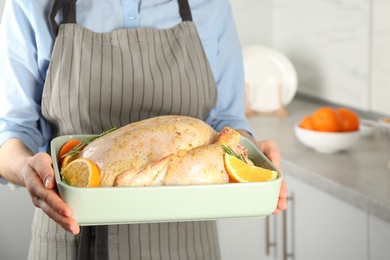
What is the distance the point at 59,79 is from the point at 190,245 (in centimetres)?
43

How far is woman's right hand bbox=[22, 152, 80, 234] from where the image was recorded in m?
1.01

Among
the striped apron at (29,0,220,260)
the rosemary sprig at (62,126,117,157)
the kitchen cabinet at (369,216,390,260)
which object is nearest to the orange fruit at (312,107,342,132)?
the kitchen cabinet at (369,216,390,260)

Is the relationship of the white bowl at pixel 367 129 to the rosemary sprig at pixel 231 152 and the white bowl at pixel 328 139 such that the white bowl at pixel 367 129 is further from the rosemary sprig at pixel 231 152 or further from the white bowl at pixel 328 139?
the rosemary sprig at pixel 231 152

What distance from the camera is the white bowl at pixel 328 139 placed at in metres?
2.16

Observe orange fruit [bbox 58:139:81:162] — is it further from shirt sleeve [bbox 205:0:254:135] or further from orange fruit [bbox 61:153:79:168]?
shirt sleeve [bbox 205:0:254:135]

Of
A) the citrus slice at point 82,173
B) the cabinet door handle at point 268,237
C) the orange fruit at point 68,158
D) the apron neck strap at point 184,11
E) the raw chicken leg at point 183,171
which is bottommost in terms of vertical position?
the cabinet door handle at point 268,237

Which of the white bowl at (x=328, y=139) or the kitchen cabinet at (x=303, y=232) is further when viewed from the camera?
the white bowl at (x=328, y=139)

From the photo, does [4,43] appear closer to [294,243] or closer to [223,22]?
[223,22]

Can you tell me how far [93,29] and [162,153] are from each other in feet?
1.55

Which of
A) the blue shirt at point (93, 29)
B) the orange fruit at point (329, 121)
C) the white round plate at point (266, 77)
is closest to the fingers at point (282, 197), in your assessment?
the blue shirt at point (93, 29)

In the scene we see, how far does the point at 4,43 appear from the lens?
4.62ft

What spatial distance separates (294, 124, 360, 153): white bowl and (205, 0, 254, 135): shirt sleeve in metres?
0.65

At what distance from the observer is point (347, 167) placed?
2.06m

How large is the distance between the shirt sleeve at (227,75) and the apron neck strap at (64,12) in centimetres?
31
